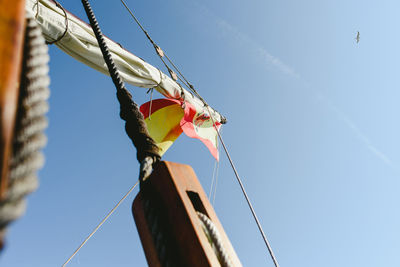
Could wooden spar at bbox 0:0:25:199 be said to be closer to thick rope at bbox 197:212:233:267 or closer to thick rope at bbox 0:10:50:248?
thick rope at bbox 0:10:50:248

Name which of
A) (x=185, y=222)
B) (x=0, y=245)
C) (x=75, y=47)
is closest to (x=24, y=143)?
(x=0, y=245)

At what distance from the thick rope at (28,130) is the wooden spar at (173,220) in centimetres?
34

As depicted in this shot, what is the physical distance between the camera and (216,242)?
67 cm

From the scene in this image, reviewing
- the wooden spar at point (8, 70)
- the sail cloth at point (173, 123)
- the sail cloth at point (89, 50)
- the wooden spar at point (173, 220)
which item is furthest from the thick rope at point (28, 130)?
the sail cloth at point (173, 123)

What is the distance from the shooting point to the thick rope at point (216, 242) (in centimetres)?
66

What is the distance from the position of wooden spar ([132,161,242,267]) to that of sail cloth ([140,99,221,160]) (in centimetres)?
445

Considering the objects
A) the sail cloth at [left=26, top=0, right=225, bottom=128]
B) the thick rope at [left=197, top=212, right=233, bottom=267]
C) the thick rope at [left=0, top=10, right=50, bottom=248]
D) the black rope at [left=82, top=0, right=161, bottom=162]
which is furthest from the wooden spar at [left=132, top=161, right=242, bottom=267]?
the sail cloth at [left=26, top=0, right=225, bottom=128]

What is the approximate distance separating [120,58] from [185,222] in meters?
4.30

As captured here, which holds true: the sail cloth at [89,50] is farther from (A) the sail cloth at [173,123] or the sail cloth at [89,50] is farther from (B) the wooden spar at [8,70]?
(B) the wooden spar at [8,70]

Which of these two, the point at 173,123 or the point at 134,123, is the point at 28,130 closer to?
the point at 134,123

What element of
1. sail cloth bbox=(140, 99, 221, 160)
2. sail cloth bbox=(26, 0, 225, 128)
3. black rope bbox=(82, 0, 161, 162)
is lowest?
black rope bbox=(82, 0, 161, 162)

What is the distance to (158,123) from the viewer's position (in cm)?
534

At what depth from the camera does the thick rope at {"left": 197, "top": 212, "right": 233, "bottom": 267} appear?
2.15ft

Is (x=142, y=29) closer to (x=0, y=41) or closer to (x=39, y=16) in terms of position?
(x=39, y=16)
